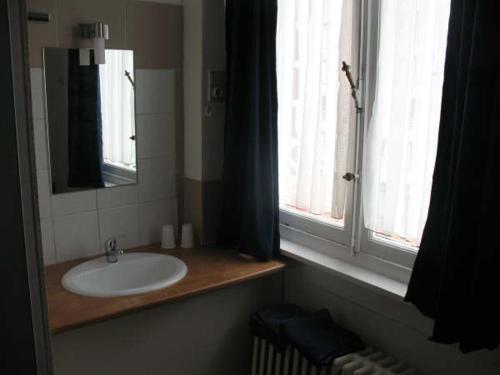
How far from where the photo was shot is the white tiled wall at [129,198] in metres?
2.12

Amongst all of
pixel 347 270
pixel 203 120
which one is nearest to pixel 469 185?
pixel 347 270

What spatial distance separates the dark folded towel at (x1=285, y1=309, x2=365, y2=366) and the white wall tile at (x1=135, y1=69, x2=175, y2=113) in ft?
3.64

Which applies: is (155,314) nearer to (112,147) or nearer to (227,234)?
(227,234)

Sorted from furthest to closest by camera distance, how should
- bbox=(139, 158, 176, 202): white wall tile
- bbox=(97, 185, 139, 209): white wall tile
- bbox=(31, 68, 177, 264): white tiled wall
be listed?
bbox=(139, 158, 176, 202): white wall tile → bbox=(97, 185, 139, 209): white wall tile → bbox=(31, 68, 177, 264): white tiled wall

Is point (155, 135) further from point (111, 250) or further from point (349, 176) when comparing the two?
point (349, 176)

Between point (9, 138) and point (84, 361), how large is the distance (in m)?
1.49

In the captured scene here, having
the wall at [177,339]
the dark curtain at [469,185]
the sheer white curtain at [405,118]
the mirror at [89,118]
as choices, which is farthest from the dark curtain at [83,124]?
the dark curtain at [469,185]

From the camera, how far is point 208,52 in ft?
7.60

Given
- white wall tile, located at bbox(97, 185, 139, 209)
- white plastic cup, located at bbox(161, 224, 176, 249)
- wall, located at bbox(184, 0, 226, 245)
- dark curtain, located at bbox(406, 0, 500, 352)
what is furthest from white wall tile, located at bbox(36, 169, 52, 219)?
dark curtain, located at bbox(406, 0, 500, 352)

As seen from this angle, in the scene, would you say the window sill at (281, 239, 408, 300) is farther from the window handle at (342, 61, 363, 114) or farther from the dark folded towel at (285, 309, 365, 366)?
the window handle at (342, 61, 363, 114)

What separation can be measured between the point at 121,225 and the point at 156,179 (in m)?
0.26

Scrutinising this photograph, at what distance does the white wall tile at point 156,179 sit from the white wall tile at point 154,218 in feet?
0.11

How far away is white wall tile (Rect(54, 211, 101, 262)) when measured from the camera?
2176 mm

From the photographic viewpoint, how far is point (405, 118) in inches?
68.9
